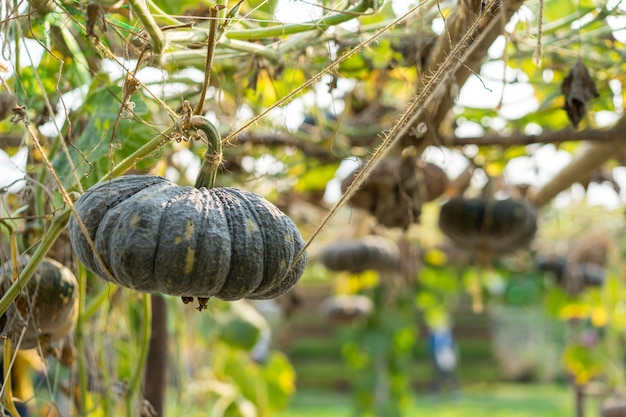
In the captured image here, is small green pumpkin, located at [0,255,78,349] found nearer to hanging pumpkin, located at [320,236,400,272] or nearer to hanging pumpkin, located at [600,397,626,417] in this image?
hanging pumpkin, located at [600,397,626,417]

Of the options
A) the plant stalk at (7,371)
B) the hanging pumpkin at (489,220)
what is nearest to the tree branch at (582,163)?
the hanging pumpkin at (489,220)

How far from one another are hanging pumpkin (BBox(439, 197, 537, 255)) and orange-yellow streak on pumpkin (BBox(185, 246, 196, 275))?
Answer: 186 cm

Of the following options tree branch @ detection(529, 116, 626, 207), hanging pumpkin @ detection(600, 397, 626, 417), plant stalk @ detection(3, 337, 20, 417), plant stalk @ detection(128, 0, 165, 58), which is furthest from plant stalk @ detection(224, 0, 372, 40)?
hanging pumpkin @ detection(600, 397, 626, 417)

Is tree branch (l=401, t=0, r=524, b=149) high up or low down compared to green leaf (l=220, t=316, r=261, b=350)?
down

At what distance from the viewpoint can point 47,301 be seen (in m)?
1.32

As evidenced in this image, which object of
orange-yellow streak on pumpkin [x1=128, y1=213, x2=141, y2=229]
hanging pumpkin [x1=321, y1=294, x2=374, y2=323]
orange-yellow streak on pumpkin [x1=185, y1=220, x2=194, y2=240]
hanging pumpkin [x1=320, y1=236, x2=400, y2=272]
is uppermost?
hanging pumpkin [x1=321, y1=294, x2=374, y2=323]

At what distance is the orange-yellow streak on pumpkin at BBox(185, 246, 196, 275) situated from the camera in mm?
895

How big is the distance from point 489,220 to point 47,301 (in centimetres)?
168

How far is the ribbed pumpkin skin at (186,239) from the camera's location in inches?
35.2

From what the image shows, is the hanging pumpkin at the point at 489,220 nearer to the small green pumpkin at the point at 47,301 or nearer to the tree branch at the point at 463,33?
the tree branch at the point at 463,33

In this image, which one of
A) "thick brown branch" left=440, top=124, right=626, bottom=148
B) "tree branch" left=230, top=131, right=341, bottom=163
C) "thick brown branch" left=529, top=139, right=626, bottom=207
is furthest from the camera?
"thick brown branch" left=529, top=139, right=626, bottom=207

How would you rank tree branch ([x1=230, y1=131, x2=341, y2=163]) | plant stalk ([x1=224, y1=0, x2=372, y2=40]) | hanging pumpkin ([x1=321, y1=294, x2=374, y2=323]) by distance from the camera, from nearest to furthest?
plant stalk ([x1=224, y1=0, x2=372, y2=40]) < tree branch ([x1=230, y1=131, x2=341, y2=163]) < hanging pumpkin ([x1=321, y1=294, x2=374, y2=323])

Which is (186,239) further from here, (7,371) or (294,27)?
(294,27)

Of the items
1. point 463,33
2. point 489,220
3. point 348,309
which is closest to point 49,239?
point 463,33
